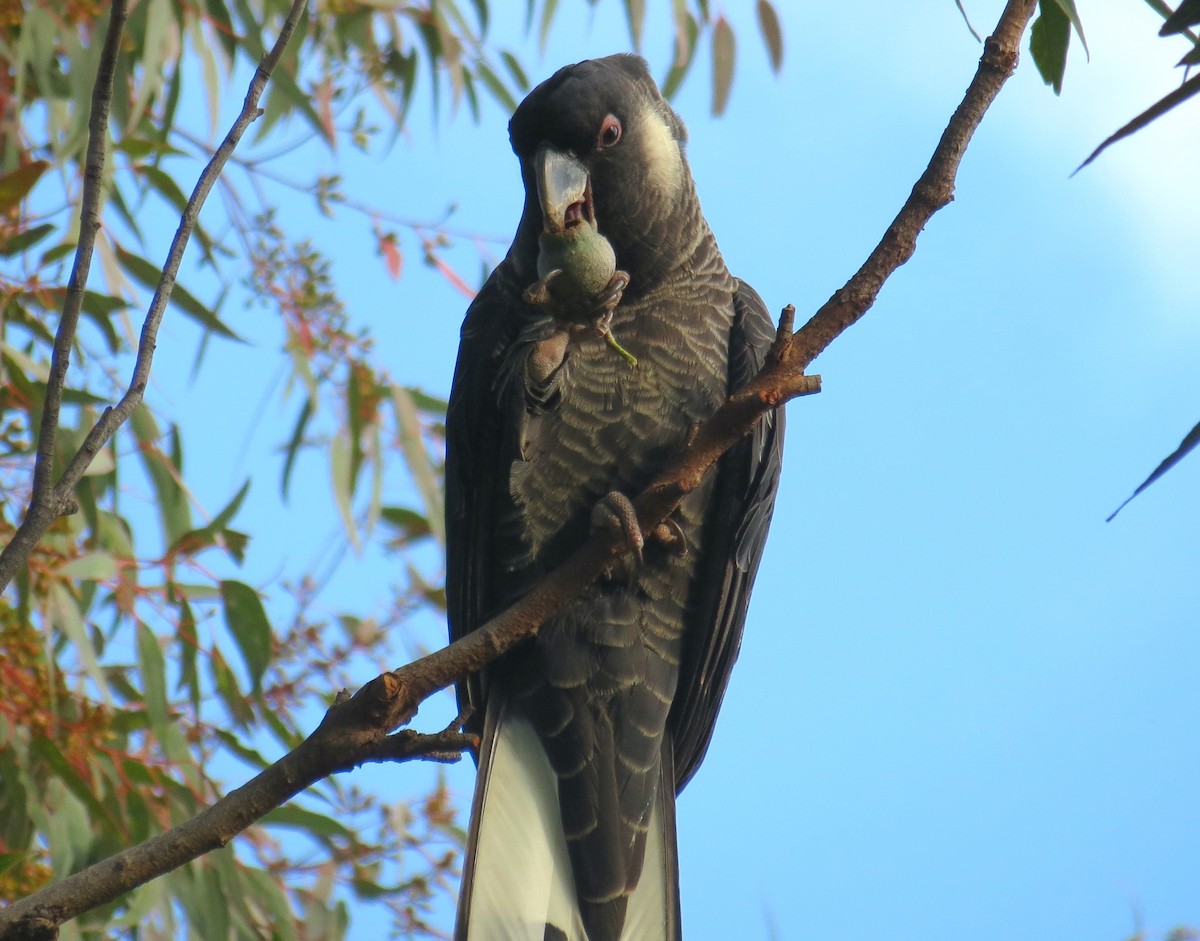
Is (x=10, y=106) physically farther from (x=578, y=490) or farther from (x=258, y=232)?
(x=578, y=490)

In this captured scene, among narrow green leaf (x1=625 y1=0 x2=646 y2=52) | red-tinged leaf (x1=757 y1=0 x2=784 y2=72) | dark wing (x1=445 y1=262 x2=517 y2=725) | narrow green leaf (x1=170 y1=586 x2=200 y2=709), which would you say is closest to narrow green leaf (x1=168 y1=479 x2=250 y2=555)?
narrow green leaf (x1=170 y1=586 x2=200 y2=709)

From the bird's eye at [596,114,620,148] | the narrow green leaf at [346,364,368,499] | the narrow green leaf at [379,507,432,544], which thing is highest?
the narrow green leaf at [346,364,368,499]

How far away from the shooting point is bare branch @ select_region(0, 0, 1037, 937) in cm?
128

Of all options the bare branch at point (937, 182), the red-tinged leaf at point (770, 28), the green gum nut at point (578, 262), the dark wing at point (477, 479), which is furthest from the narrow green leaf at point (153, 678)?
the red-tinged leaf at point (770, 28)

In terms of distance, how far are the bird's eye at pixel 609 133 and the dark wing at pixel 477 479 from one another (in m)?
0.31

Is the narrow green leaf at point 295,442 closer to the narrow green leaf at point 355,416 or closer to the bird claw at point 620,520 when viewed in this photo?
the narrow green leaf at point 355,416

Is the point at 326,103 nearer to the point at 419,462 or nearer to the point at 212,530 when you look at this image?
the point at 419,462

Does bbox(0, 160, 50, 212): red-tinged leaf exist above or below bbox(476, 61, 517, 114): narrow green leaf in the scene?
below

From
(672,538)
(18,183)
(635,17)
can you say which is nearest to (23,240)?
(18,183)

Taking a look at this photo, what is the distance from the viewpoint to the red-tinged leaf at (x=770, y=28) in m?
3.20

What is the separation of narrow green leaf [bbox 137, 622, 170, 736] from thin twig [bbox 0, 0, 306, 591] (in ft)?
3.14

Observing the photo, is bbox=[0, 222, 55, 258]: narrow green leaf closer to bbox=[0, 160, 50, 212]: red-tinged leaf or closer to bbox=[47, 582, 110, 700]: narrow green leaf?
bbox=[0, 160, 50, 212]: red-tinged leaf

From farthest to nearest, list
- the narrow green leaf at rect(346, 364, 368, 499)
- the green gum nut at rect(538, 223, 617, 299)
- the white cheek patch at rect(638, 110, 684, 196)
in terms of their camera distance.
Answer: the narrow green leaf at rect(346, 364, 368, 499)
the white cheek patch at rect(638, 110, 684, 196)
the green gum nut at rect(538, 223, 617, 299)

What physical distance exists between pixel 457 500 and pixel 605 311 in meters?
0.51
